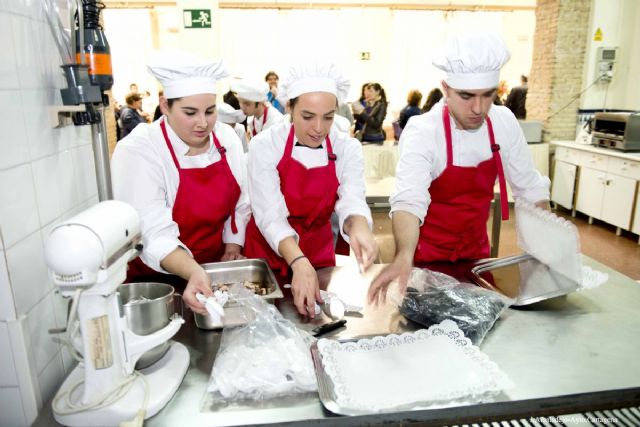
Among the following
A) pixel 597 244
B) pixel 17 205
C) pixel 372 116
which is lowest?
pixel 597 244

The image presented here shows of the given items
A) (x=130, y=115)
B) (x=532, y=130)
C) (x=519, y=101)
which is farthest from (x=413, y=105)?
(x=130, y=115)

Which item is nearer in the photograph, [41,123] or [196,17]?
[41,123]

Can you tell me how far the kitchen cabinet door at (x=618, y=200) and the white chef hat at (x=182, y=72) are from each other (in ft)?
16.3

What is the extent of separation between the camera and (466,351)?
3.94ft

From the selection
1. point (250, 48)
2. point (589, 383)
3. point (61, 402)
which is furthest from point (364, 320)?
point (250, 48)

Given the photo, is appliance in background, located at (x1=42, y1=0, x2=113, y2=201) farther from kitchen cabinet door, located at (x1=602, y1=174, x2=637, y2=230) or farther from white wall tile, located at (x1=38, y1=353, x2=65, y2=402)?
kitchen cabinet door, located at (x1=602, y1=174, x2=637, y2=230)

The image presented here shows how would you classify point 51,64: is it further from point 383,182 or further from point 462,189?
point 383,182

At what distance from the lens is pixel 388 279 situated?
140 centimetres

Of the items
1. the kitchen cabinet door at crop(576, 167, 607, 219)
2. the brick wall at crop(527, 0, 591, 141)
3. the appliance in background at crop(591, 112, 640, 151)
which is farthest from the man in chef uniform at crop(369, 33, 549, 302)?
the brick wall at crop(527, 0, 591, 141)

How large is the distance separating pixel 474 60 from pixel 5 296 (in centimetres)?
161

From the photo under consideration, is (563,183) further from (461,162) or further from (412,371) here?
(412,371)

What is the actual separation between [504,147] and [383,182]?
2.16m

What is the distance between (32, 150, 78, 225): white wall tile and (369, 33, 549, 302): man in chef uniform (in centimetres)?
107

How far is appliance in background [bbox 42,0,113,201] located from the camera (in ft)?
3.98
